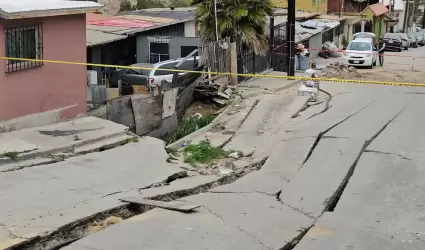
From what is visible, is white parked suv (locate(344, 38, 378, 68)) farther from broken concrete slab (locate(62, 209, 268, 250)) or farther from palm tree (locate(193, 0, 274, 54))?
broken concrete slab (locate(62, 209, 268, 250))

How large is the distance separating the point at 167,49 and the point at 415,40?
33107 millimetres

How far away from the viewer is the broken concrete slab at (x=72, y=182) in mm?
8336

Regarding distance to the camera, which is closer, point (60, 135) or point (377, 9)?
point (60, 135)

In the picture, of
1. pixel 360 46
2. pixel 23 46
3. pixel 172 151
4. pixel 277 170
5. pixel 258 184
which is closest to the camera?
pixel 258 184

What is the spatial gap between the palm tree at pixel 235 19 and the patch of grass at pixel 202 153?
27.5ft

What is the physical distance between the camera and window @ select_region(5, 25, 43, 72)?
12844 mm

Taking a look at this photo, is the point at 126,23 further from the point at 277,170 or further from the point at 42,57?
the point at 277,170

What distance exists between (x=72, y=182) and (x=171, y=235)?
9.51 ft

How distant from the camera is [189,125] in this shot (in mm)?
15688

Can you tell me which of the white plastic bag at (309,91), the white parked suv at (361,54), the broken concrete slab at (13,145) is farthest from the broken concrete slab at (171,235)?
the white parked suv at (361,54)

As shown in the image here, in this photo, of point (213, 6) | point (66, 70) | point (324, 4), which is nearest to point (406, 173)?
point (66, 70)

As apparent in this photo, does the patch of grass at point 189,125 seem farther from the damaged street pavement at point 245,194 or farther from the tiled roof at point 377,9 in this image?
the tiled roof at point 377,9

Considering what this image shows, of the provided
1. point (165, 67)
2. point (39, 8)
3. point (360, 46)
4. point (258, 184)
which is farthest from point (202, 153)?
point (360, 46)

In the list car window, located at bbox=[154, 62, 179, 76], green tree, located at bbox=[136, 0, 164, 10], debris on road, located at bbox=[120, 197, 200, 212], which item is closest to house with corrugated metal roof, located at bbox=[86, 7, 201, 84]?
car window, located at bbox=[154, 62, 179, 76]
